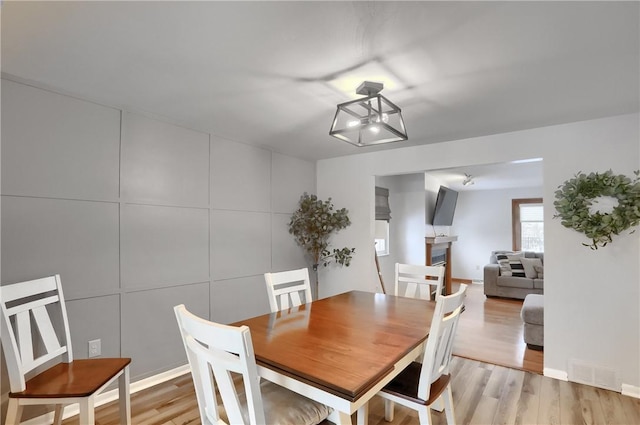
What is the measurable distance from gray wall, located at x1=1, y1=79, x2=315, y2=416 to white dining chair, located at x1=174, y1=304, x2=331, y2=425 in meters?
1.44

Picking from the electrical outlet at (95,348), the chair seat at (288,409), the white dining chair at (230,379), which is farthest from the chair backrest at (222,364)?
the electrical outlet at (95,348)

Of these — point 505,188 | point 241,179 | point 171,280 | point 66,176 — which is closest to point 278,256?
point 241,179

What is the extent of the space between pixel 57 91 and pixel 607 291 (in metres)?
4.38

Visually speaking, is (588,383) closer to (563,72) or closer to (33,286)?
(563,72)

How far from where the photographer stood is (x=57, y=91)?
2.17m

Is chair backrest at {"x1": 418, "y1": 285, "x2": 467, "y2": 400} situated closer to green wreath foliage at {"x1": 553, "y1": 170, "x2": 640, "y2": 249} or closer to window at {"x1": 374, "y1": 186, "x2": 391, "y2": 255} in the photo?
green wreath foliage at {"x1": 553, "y1": 170, "x2": 640, "y2": 249}

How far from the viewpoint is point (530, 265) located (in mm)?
5812

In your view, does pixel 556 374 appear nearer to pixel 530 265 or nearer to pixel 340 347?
pixel 340 347

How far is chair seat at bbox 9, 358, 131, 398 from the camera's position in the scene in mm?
1588

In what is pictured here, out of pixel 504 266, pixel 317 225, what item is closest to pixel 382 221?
pixel 317 225

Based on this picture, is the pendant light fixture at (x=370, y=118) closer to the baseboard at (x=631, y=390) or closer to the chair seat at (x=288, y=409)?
the chair seat at (x=288, y=409)

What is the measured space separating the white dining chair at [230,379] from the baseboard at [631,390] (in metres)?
2.53

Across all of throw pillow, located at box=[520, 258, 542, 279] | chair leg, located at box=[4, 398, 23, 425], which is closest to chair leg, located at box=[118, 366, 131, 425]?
chair leg, located at box=[4, 398, 23, 425]

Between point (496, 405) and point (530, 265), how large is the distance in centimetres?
431
